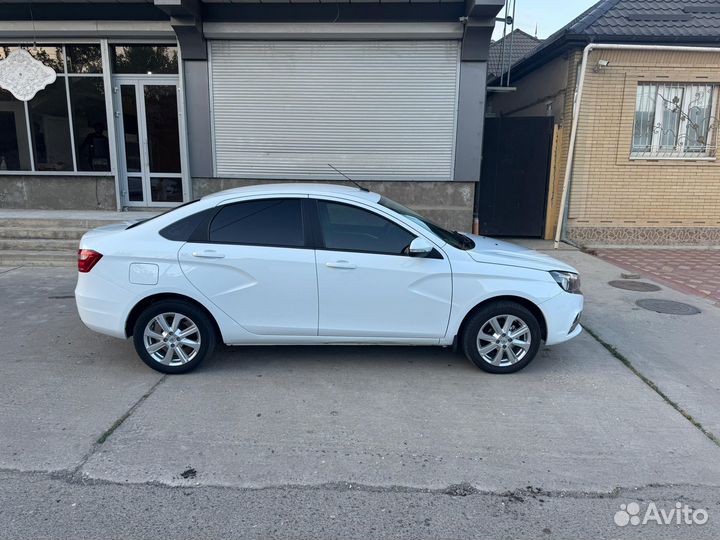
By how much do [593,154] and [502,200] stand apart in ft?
6.38

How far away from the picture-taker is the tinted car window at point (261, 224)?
179 inches

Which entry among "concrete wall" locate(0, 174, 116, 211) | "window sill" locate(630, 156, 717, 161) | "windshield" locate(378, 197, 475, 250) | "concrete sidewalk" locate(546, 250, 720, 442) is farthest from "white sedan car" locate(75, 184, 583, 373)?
"window sill" locate(630, 156, 717, 161)

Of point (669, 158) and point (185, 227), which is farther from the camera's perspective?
point (669, 158)

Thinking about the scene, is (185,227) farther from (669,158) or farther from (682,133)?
(682,133)

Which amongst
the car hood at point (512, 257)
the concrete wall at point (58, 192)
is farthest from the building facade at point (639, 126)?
the concrete wall at point (58, 192)

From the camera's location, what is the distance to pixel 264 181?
10438 millimetres

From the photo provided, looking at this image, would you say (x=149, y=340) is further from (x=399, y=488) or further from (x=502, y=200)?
(x=502, y=200)

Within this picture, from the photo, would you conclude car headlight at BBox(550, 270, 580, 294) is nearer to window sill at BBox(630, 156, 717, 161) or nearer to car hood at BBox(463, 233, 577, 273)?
car hood at BBox(463, 233, 577, 273)

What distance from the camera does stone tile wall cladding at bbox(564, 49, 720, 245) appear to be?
1010cm

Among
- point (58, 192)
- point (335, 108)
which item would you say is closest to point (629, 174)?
point (335, 108)

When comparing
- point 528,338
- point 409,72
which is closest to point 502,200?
point 409,72

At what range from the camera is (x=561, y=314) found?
4.63 metres

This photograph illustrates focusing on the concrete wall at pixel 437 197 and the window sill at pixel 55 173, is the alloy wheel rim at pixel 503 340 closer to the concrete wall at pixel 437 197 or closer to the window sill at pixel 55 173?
the concrete wall at pixel 437 197

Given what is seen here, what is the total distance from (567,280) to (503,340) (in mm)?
783
